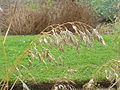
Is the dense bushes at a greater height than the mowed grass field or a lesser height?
greater

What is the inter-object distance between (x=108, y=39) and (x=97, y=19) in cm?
316

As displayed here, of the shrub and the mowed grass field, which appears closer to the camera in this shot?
the mowed grass field

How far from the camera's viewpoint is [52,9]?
943cm

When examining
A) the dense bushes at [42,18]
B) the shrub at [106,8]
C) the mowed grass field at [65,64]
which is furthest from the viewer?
the shrub at [106,8]

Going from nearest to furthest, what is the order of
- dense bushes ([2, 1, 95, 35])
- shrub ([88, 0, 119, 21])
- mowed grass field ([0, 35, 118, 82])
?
1. mowed grass field ([0, 35, 118, 82])
2. dense bushes ([2, 1, 95, 35])
3. shrub ([88, 0, 119, 21])

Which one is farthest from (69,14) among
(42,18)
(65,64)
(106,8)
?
(65,64)

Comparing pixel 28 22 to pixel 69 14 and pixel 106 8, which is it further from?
pixel 106 8

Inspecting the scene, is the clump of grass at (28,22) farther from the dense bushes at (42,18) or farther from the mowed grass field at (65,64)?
the mowed grass field at (65,64)

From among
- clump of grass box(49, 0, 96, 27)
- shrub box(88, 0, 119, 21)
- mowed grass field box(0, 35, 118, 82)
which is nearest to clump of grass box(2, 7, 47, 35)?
clump of grass box(49, 0, 96, 27)

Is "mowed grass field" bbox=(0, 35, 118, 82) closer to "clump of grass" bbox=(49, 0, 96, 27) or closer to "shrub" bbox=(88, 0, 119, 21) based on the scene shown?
"clump of grass" bbox=(49, 0, 96, 27)

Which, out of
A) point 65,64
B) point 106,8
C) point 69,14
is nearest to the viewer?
point 65,64

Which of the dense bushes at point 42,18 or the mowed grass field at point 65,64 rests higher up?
the dense bushes at point 42,18

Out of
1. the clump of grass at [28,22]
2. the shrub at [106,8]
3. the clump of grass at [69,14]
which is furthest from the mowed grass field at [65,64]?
the shrub at [106,8]

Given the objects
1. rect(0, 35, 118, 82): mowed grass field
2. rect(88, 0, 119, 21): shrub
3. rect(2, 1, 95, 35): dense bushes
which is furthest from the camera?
rect(88, 0, 119, 21): shrub
